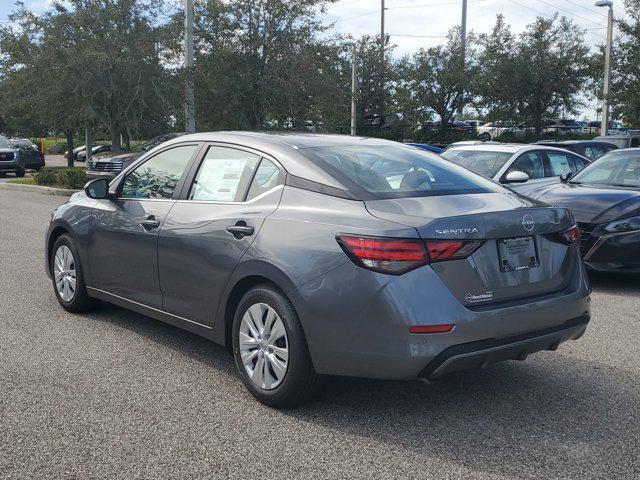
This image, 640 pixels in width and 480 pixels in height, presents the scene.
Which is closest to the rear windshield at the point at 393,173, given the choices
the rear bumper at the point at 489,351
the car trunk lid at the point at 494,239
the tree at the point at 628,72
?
the car trunk lid at the point at 494,239

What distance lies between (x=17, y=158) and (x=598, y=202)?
25.7 metres

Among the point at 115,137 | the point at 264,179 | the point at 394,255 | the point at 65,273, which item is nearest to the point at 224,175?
the point at 264,179

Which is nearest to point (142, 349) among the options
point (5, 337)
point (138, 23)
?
point (5, 337)

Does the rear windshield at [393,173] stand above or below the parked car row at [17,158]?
above

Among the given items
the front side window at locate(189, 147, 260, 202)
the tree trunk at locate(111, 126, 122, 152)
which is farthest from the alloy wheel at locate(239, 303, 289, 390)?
the tree trunk at locate(111, 126, 122, 152)

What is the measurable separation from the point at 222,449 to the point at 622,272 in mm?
5197

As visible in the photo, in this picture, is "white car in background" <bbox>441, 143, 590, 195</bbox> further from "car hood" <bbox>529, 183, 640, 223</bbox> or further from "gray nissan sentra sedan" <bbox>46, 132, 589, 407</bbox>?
"gray nissan sentra sedan" <bbox>46, 132, 589, 407</bbox>

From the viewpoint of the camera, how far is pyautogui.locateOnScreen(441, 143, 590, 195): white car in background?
426 inches

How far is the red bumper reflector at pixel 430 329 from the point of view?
144 inches

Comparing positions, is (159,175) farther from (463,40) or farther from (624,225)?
(463,40)

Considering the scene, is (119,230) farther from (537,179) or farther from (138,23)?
(138,23)

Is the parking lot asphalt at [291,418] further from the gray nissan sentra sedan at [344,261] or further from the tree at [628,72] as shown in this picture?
the tree at [628,72]

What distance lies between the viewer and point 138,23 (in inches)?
821

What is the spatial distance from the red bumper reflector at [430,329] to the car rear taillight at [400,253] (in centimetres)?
28
